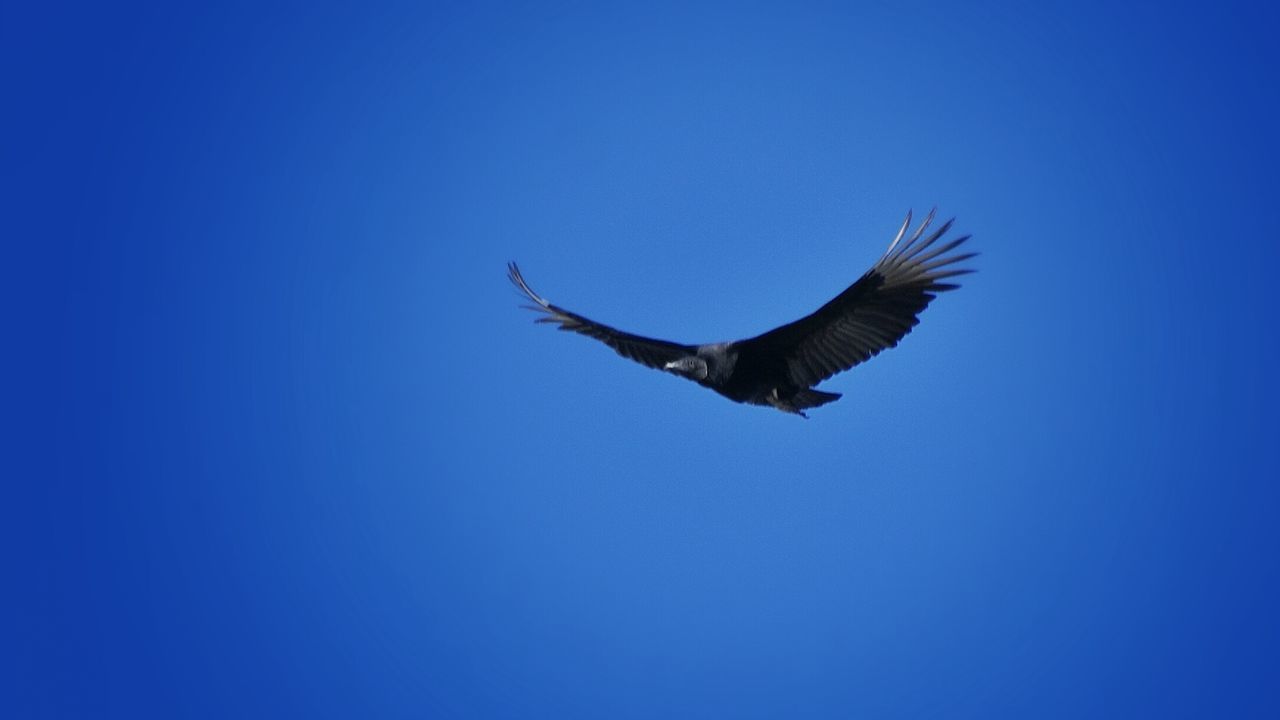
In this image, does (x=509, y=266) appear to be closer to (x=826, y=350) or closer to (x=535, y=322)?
(x=535, y=322)

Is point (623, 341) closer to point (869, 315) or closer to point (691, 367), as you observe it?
point (691, 367)

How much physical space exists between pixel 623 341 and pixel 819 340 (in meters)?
2.66

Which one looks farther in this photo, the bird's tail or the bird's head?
the bird's tail

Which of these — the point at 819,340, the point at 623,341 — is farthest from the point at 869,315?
the point at 623,341

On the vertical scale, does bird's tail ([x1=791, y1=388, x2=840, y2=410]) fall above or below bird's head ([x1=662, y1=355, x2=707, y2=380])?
below

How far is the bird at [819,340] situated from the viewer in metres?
13.3

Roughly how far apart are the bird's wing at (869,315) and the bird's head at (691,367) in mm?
689

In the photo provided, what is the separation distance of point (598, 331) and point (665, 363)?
1045 millimetres

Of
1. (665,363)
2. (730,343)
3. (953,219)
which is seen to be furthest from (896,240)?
(665,363)

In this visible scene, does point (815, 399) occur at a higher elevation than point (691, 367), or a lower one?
lower

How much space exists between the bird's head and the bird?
0.06 feet

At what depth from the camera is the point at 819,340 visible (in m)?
13.7

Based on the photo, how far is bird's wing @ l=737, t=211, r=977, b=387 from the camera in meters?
13.4

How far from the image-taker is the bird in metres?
13.3
